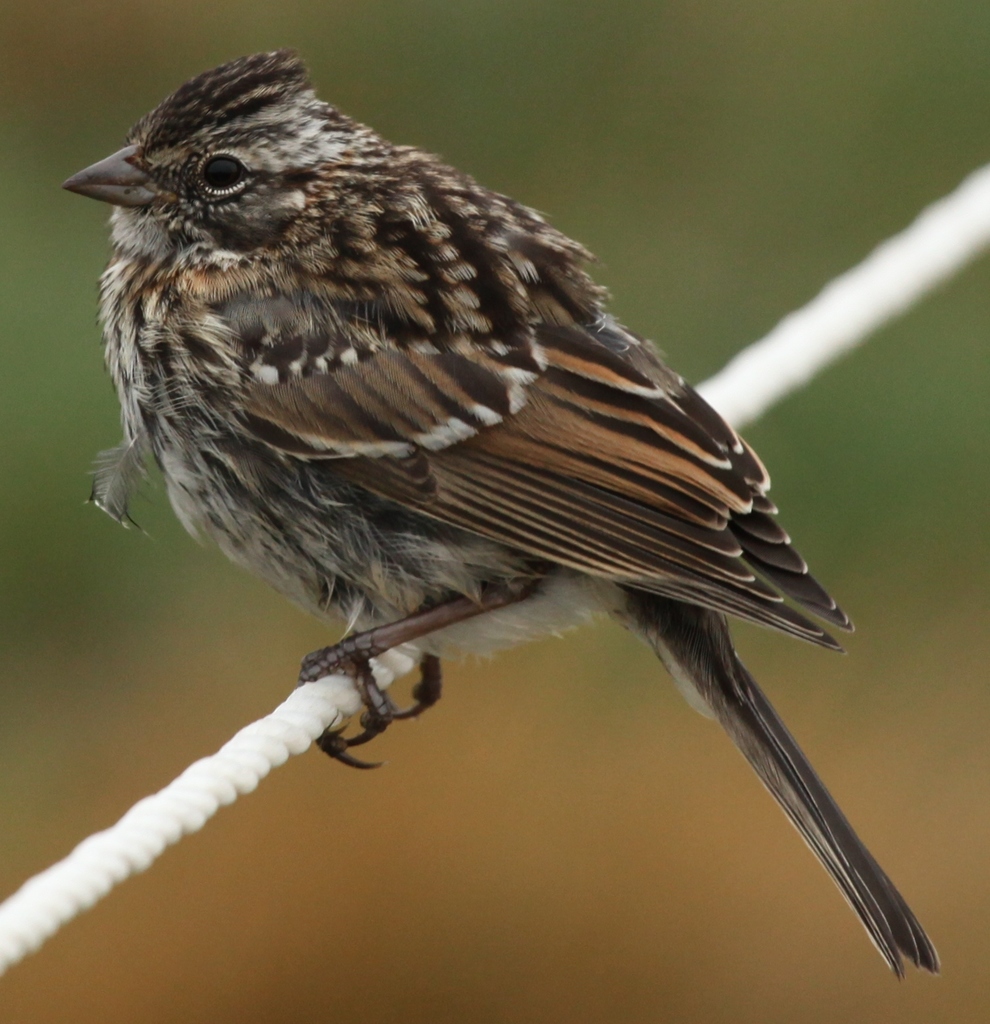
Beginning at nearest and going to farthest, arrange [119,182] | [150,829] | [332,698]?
1. [150,829]
2. [332,698]
3. [119,182]

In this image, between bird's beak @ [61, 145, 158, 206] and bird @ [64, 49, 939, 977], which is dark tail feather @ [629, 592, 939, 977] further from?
bird's beak @ [61, 145, 158, 206]

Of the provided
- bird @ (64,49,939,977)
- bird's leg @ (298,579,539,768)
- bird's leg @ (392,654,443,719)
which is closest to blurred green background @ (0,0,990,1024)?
bird's leg @ (392,654,443,719)

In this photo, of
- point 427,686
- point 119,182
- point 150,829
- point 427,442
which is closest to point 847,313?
point 427,442

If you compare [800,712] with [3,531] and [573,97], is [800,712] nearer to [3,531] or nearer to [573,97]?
[3,531]

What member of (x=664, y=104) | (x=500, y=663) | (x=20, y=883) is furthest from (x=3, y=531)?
(x=664, y=104)

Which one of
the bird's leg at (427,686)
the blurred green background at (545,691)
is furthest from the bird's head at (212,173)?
the blurred green background at (545,691)

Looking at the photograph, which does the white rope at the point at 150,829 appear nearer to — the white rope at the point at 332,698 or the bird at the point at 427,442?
the white rope at the point at 332,698

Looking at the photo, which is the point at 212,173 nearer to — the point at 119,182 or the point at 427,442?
the point at 119,182
